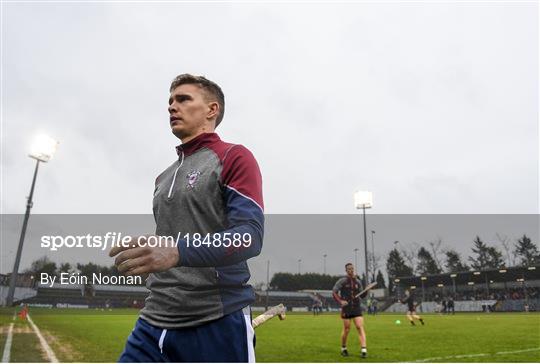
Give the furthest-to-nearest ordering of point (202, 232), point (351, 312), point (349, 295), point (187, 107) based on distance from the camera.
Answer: point (349, 295) → point (351, 312) → point (187, 107) → point (202, 232)

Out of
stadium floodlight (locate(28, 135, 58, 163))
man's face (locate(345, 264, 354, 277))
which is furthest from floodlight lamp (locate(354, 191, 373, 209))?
man's face (locate(345, 264, 354, 277))

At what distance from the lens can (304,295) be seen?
75188mm

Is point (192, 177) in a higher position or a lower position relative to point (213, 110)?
lower

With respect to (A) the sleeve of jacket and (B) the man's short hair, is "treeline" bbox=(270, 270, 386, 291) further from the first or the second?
(A) the sleeve of jacket

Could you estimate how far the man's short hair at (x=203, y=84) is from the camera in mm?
2105

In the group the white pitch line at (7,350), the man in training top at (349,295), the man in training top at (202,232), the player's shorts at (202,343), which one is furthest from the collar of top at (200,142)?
the man in training top at (349,295)

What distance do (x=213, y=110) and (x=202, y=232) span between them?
0.60 m

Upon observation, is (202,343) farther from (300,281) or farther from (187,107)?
(300,281)

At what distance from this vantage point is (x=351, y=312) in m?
12.2

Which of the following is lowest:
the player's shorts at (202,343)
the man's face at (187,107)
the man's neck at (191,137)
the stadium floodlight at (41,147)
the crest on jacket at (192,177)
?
the player's shorts at (202,343)

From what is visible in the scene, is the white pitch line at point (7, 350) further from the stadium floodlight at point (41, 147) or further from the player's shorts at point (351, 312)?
the stadium floodlight at point (41, 147)

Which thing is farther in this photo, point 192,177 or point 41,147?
point 41,147

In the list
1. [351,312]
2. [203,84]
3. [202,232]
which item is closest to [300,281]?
[351,312]

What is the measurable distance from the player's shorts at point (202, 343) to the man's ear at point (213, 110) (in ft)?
2.92
